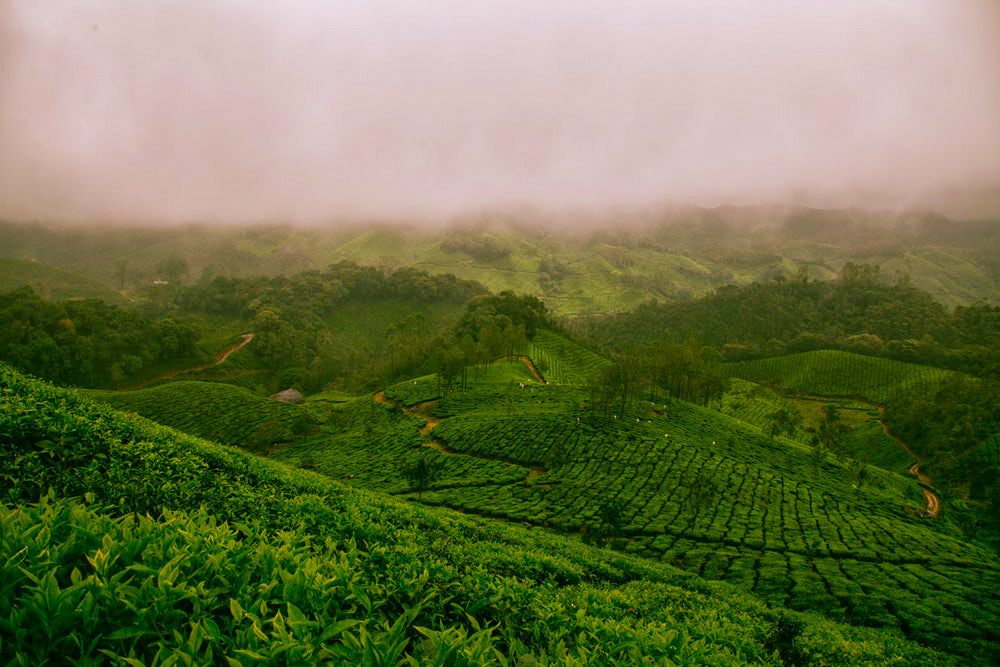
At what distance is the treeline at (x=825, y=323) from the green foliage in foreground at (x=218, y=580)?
123 m

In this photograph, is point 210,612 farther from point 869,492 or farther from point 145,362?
point 145,362

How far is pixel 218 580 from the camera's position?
3338 millimetres

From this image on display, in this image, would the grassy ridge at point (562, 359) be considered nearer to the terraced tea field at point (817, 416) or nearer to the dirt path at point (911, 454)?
the terraced tea field at point (817, 416)

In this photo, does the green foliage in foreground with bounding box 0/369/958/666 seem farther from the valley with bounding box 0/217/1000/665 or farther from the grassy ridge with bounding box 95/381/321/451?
the grassy ridge with bounding box 95/381/321/451

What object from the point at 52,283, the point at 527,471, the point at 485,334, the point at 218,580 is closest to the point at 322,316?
the point at 485,334

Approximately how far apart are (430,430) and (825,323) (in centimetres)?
16520

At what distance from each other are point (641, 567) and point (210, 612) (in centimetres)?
1760

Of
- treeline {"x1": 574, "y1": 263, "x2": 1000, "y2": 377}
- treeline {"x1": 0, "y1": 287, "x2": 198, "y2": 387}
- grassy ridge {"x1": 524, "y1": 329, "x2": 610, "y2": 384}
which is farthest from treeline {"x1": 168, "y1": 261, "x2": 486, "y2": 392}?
treeline {"x1": 574, "y1": 263, "x2": 1000, "y2": 377}

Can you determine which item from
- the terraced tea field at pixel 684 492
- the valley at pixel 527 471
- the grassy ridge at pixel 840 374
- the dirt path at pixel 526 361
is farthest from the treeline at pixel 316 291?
the grassy ridge at pixel 840 374

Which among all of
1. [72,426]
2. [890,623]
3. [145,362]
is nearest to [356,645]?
[72,426]

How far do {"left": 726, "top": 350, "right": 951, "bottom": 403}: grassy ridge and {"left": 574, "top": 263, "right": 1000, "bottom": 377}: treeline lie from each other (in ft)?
25.0

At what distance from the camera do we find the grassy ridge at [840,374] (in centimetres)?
10791

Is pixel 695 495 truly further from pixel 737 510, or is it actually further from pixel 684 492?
pixel 684 492

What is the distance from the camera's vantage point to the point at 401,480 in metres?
40.6
